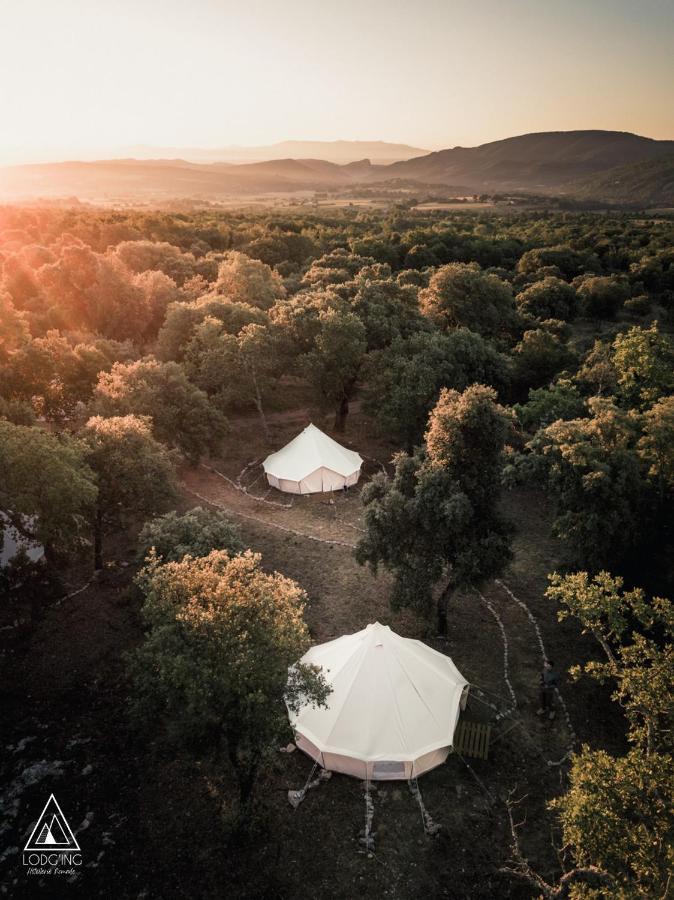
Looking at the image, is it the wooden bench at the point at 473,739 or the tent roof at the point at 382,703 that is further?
the wooden bench at the point at 473,739

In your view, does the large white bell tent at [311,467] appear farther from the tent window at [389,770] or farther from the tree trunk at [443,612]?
the tent window at [389,770]

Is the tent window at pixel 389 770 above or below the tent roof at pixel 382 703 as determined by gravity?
below

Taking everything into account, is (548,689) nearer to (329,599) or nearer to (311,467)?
(329,599)

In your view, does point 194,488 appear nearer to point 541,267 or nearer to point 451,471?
point 451,471

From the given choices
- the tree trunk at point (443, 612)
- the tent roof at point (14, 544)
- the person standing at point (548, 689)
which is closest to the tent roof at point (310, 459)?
the tree trunk at point (443, 612)

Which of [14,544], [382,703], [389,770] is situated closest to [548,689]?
[382,703]

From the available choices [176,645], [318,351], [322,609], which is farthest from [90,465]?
[318,351]
